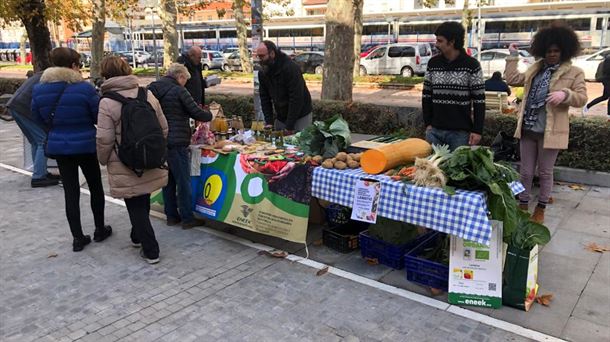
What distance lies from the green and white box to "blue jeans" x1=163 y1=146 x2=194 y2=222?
269 centimetres

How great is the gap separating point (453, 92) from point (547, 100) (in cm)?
87

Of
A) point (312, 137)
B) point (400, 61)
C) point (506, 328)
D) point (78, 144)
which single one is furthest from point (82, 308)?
point (400, 61)

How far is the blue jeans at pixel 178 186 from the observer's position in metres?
4.82

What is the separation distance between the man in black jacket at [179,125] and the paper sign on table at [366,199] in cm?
178

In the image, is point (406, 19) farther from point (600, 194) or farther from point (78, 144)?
point (78, 144)

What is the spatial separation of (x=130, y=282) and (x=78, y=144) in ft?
4.18

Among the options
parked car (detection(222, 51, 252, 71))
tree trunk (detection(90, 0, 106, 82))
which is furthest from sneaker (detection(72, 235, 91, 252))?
parked car (detection(222, 51, 252, 71))

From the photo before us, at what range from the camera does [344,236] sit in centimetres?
445

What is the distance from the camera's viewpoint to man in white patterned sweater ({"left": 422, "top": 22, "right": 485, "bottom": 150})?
4.20m

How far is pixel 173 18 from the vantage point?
1953cm

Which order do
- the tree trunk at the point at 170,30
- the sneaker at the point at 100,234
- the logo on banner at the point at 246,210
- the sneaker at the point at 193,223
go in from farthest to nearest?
the tree trunk at the point at 170,30 < the sneaker at the point at 193,223 < the sneaker at the point at 100,234 < the logo on banner at the point at 246,210

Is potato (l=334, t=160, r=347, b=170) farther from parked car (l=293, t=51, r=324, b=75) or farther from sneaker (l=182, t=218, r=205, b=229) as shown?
parked car (l=293, t=51, r=324, b=75)

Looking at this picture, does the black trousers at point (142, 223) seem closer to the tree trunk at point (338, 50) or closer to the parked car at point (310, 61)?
the tree trunk at point (338, 50)

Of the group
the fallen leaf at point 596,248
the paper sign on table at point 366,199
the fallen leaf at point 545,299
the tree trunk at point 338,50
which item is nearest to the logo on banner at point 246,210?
the paper sign on table at point 366,199
